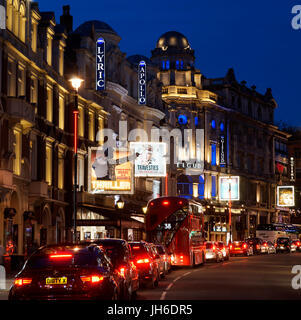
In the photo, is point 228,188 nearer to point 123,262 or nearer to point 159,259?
point 159,259

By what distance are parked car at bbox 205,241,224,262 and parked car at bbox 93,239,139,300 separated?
32508 millimetres

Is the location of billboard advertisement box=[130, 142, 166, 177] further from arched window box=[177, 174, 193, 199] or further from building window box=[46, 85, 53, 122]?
arched window box=[177, 174, 193, 199]

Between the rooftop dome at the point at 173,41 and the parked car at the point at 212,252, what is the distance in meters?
46.2

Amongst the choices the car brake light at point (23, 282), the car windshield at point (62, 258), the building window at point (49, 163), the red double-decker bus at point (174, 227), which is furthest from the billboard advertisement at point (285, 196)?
the car brake light at point (23, 282)

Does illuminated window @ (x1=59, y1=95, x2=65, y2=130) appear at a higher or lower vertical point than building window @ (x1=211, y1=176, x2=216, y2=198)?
higher

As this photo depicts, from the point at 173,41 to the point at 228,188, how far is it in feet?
62.7

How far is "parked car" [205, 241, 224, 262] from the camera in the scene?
2202 inches

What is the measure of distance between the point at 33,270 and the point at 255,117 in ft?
329

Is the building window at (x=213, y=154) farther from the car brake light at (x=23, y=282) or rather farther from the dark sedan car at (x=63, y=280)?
the car brake light at (x=23, y=282)

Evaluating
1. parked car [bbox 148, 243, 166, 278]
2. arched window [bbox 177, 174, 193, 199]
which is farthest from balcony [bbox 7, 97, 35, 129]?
arched window [bbox 177, 174, 193, 199]

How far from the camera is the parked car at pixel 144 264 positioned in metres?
28.1

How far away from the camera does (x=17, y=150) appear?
43.5m

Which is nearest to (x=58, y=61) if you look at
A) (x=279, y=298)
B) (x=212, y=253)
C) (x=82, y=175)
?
(x=82, y=175)

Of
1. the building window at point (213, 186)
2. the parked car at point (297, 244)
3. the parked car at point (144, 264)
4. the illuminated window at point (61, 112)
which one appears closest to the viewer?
the parked car at point (144, 264)
